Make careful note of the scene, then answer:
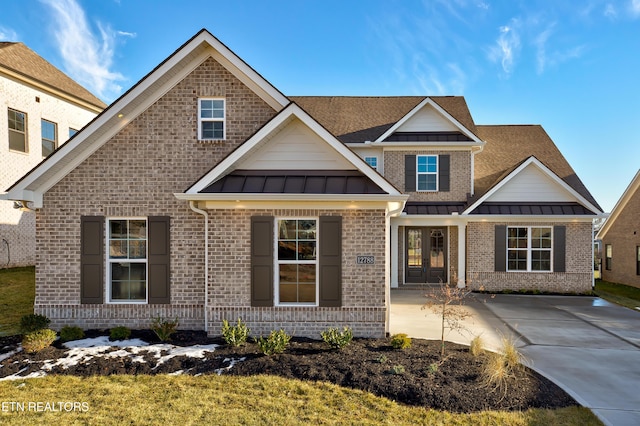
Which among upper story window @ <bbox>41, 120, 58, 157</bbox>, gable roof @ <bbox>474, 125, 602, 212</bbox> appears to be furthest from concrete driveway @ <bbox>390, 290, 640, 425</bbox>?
upper story window @ <bbox>41, 120, 58, 157</bbox>

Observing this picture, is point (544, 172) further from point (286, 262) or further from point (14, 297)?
point (14, 297)

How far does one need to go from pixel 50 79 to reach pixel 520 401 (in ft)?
77.3

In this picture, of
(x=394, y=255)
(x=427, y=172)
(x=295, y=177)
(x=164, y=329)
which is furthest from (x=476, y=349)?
(x=427, y=172)

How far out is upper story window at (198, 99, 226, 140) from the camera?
345 inches

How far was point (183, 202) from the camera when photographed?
28.3 feet

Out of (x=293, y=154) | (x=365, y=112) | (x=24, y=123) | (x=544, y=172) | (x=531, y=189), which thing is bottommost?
(x=531, y=189)

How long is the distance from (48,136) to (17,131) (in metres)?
1.79

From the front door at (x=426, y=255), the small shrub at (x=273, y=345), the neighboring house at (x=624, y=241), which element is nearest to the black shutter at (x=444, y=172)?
the front door at (x=426, y=255)

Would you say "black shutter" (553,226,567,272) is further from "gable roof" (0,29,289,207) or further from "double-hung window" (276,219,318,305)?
"gable roof" (0,29,289,207)

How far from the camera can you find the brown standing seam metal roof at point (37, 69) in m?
16.5

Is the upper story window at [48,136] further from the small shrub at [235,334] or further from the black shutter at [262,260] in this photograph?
the small shrub at [235,334]

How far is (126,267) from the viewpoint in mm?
8586

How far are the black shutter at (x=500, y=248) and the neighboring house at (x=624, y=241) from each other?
28.1 ft

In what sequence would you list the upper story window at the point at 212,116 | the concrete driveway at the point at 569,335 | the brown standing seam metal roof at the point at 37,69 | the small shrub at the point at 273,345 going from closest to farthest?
the concrete driveway at the point at 569,335 < the small shrub at the point at 273,345 < the upper story window at the point at 212,116 < the brown standing seam metal roof at the point at 37,69
